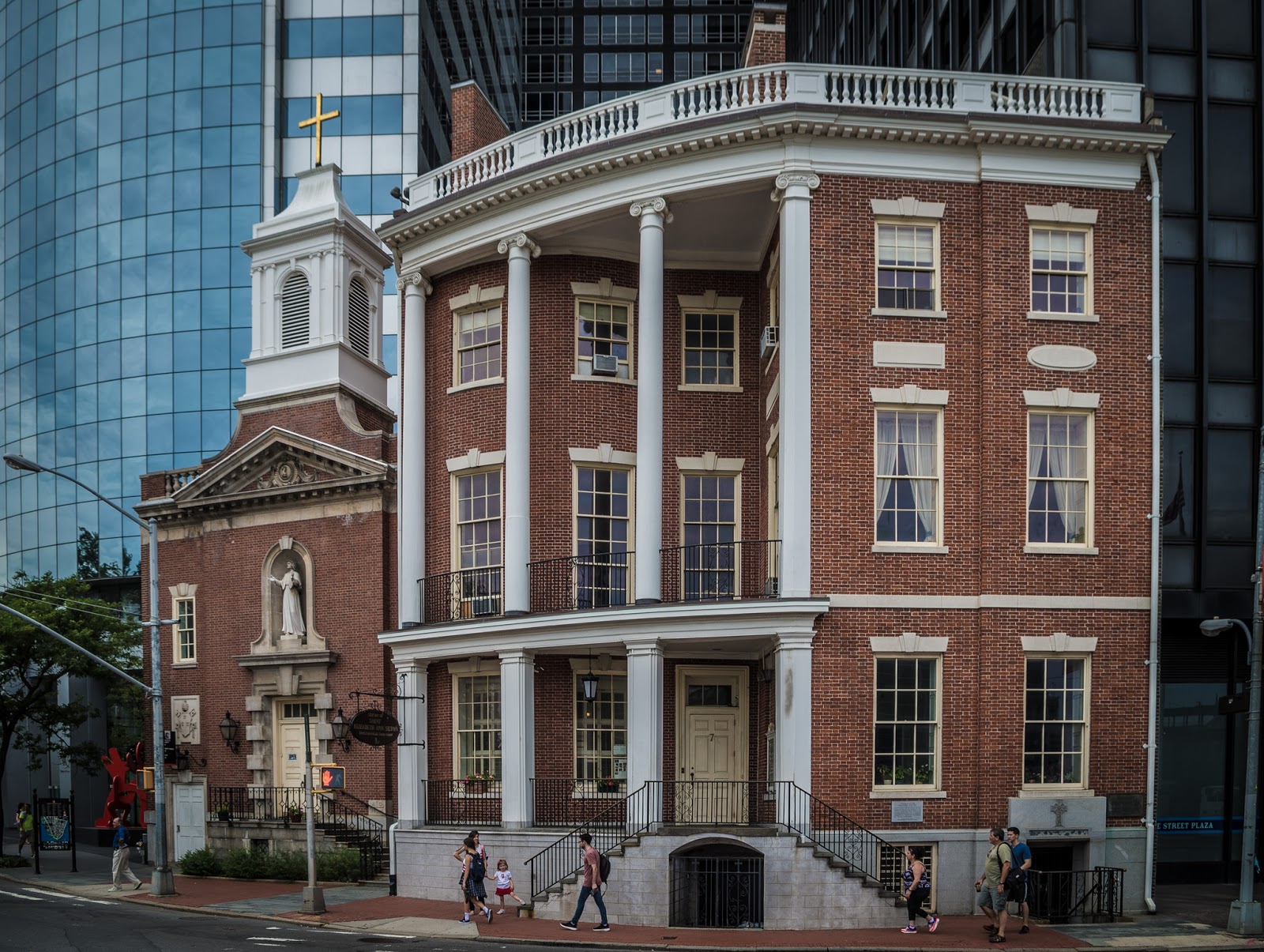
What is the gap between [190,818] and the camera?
37.7 meters

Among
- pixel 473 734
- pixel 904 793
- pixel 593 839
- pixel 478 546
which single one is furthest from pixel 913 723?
pixel 478 546

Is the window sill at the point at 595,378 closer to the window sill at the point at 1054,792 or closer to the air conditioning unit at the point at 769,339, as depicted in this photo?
the air conditioning unit at the point at 769,339

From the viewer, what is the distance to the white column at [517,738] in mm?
27516

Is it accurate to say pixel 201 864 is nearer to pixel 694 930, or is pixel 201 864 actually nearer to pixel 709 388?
pixel 694 930

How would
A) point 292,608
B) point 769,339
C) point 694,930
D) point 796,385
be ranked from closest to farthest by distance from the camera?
1. point 694,930
2. point 796,385
3. point 769,339
4. point 292,608

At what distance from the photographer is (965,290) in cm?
2614

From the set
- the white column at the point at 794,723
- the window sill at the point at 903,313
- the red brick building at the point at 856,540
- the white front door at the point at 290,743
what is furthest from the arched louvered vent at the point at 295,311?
the white column at the point at 794,723

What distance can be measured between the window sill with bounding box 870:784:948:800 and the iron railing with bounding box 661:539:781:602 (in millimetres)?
4493

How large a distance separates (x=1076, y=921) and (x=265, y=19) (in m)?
55.8

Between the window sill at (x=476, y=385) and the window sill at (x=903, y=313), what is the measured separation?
27.1 ft

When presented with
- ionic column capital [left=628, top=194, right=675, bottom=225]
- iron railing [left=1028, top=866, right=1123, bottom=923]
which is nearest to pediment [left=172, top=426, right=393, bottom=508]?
ionic column capital [left=628, top=194, right=675, bottom=225]

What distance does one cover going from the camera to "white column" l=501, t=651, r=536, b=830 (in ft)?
90.3

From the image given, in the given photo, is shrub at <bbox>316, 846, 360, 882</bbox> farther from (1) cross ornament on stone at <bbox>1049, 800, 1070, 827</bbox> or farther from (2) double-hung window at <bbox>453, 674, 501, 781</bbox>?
(1) cross ornament on stone at <bbox>1049, 800, 1070, 827</bbox>

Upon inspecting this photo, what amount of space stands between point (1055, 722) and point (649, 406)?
960 cm
